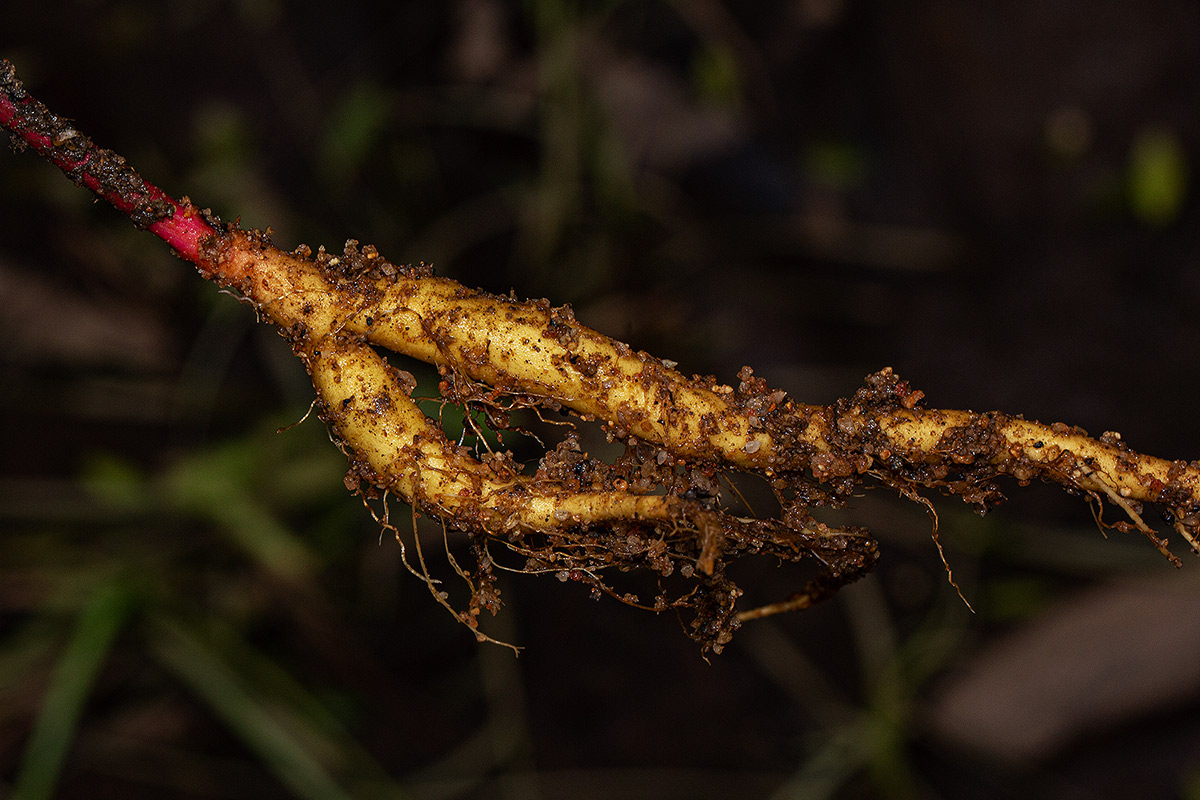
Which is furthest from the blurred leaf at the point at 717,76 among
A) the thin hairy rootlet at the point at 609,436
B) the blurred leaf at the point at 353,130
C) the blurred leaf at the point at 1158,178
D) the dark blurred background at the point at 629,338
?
the thin hairy rootlet at the point at 609,436

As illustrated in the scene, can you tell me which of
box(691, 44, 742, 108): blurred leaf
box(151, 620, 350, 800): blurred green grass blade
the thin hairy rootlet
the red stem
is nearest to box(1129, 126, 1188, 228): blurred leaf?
box(691, 44, 742, 108): blurred leaf

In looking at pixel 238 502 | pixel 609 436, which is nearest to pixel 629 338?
pixel 238 502

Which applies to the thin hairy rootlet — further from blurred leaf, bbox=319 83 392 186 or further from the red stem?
blurred leaf, bbox=319 83 392 186

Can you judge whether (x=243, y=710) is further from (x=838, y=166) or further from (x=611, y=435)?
(x=838, y=166)

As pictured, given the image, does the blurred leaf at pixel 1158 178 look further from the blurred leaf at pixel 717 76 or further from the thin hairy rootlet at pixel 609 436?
the thin hairy rootlet at pixel 609 436

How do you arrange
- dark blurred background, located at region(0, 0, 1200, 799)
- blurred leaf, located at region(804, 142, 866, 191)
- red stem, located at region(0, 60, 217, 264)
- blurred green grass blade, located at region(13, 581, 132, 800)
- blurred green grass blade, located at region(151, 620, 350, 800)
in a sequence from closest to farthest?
red stem, located at region(0, 60, 217, 264) < blurred green grass blade, located at region(13, 581, 132, 800) < blurred green grass blade, located at region(151, 620, 350, 800) < dark blurred background, located at region(0, 0, 1200, 799) < blurred leaf, located at region(804, 142, 866, 191)

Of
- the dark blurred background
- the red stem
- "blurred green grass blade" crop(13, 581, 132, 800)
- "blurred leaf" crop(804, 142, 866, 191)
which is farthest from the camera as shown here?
"blurred leaf" crop(804, 142, 866, 191)
